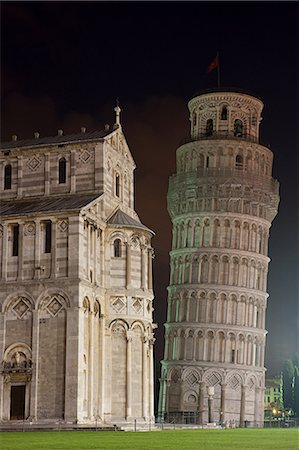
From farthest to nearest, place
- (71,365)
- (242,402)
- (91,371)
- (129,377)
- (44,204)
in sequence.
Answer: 1. (242,402)
2. (44,204)
3. (129,377)
4. (91,371)
5. (71,365)

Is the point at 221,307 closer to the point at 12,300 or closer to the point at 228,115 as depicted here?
the point at 228,115

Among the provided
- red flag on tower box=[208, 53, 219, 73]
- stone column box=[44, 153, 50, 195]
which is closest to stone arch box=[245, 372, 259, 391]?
red flag on tower box=[208, 53, 219, 73]

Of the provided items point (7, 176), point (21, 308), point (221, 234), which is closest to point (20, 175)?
point (7, 176)

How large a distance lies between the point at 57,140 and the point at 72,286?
1089cm

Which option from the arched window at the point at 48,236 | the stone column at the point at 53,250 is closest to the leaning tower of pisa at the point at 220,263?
the stone column at the point at 53,250

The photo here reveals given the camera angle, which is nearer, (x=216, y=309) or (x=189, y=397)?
(x=189, y=397)

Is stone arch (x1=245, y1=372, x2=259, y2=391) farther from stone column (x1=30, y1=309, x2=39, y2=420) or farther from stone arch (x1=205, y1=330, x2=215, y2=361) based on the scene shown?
stone column (x1=30, y1=309, x2=39, y2=420)

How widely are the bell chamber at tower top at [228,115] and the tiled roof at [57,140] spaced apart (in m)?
35.5

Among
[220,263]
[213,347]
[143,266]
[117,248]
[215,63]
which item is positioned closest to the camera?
[117,248]

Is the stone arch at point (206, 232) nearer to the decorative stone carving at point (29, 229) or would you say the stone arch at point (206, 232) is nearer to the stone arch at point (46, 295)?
the decorative stone carving at point (29, 229)

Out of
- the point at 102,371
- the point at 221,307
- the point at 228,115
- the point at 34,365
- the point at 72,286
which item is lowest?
the point at 102,371

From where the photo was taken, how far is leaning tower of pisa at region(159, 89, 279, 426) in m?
92.5

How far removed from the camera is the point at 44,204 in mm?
60125

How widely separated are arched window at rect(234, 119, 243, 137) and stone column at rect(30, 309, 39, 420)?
46.7 m
